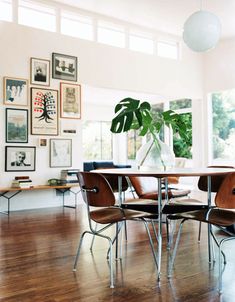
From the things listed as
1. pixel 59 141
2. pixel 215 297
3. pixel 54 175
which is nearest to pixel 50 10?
pixel 59 141

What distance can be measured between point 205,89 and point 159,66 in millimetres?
1580

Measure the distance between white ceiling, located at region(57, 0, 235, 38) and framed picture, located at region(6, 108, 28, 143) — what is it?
2288mm

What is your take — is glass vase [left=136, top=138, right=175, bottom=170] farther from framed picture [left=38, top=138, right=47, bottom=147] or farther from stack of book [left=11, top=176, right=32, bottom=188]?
framed picture [left=38, top=138, right=47, bottom=147]

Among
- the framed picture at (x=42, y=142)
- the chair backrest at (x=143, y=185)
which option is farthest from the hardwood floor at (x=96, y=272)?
the framed picture at (x=42, y=142)

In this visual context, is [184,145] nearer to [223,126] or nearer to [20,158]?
[223,126]

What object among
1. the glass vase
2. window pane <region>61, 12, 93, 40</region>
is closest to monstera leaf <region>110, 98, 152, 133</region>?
the glass vase

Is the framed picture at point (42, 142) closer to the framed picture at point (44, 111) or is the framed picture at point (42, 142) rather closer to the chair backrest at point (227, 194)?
the framed picture at point (44, 111)

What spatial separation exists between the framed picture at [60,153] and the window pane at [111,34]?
2305mm

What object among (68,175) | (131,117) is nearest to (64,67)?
(68,175)

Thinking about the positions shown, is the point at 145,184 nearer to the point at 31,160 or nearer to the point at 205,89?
the point at 31,160

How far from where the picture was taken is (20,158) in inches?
243

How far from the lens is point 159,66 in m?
8.10

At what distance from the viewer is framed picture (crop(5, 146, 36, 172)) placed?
6047mm

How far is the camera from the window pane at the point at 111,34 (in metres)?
7.28
